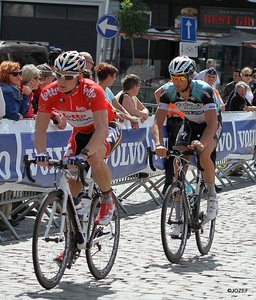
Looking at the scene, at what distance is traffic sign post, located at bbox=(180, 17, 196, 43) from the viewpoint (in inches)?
742

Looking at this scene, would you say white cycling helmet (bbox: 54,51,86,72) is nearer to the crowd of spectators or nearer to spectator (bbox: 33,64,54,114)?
the crowd of spectators

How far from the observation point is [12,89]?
35.0 feet

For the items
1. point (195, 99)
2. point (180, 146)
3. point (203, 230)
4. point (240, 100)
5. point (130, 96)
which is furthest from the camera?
point (240, 100)

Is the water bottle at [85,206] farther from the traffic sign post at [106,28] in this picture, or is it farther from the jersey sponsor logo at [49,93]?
the traffic sign post at [106,28]

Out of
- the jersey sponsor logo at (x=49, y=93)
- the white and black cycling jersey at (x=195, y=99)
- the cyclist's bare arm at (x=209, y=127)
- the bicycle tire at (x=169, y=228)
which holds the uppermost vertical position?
the jersey sponsor logo at (x=49, y=93)

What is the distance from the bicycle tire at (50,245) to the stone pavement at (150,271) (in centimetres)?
13

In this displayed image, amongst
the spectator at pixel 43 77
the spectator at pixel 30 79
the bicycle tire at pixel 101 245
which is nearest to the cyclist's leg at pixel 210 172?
the bicycle tire at pixel 101 245

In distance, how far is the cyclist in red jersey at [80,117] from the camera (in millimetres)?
7301

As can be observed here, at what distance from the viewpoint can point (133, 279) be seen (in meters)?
7.73

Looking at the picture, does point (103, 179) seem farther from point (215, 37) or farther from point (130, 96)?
point (215, 37)

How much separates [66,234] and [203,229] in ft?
7.32

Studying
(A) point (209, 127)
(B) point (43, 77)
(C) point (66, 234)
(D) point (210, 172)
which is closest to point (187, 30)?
(B) point (43, 77)

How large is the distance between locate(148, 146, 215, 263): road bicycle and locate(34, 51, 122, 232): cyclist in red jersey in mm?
738

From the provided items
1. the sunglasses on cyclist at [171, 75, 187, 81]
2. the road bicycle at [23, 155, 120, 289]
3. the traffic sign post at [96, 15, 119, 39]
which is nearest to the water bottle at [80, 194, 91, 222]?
the road bicycle at [23, 155, 120, 289]
